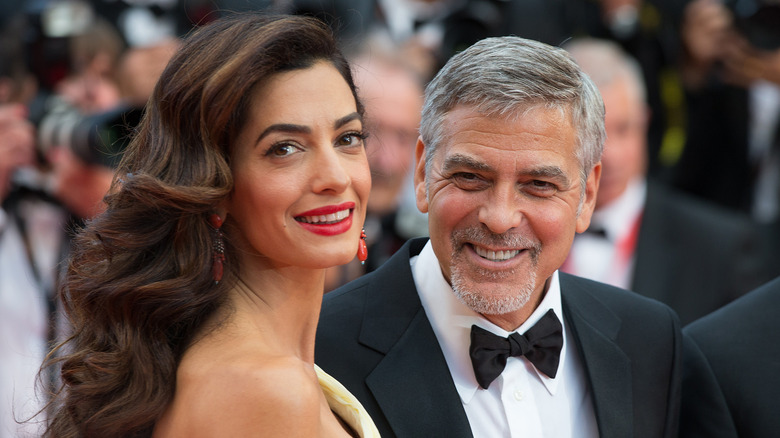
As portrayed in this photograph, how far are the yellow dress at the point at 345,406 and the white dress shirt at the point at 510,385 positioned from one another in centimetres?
33

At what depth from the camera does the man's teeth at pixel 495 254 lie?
8.60ft

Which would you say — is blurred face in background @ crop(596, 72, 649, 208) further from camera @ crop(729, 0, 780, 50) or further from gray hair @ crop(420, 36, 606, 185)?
gray hair @ crop(420, 36, 606, 185)

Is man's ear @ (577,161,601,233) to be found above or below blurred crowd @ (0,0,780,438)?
above

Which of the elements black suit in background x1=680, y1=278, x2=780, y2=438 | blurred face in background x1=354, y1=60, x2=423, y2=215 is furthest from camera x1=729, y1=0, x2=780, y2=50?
black suit in background x1=680, y1=278, x2=780, y2=438

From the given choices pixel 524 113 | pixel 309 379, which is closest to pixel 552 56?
pixel 524 113

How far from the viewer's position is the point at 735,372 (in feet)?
9.37

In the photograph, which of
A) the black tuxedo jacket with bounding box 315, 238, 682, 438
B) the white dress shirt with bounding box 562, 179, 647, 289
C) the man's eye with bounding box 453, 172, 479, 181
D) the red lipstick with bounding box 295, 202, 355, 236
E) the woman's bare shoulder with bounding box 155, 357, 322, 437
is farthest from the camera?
the white dress shirt with bounding box 562, 179, 647, 289

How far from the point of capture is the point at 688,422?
113 inches

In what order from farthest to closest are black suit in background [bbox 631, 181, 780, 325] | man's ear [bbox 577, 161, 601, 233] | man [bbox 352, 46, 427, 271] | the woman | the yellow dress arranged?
black suit in background [bbox 631, 181, 780, 325] < man [bbox 352, 46, 427, 271] < man's ear [bbox 577, 161, 601, 233] < the yellow dress < the woman

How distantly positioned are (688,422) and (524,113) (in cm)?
101

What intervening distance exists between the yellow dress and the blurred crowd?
1.74 metres

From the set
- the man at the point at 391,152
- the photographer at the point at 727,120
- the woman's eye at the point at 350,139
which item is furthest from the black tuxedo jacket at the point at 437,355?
the photographer at the point at 727,120

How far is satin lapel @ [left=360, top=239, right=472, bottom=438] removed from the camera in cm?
249

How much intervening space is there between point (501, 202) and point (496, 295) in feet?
0.77
